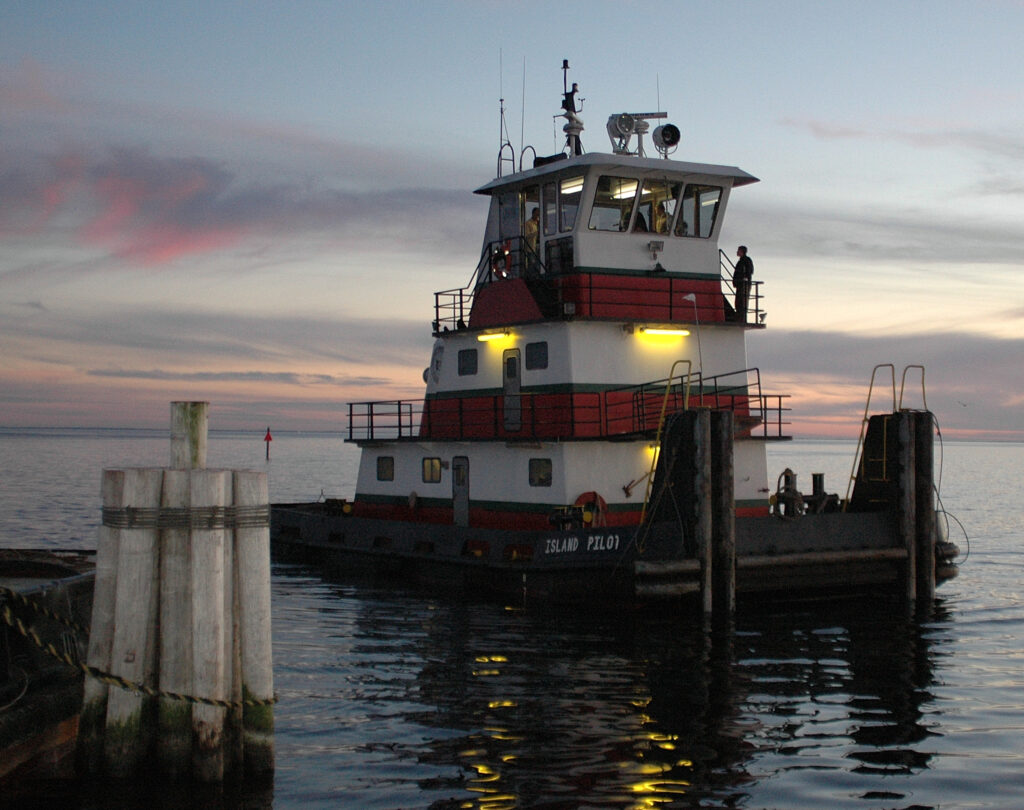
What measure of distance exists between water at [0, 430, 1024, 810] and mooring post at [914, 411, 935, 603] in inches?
26.2

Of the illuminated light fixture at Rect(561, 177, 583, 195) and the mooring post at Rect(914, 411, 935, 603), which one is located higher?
the illuminated light fixture at Rect(561, 177, 583, 195)

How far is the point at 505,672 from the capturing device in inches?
535

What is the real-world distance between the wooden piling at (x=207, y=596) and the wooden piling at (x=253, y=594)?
146 mm

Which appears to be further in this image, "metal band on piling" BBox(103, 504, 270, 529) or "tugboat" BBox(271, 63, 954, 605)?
"tugboat" BBox(271, 63, 954, 605)

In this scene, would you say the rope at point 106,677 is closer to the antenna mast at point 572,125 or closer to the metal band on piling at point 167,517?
the metal band on piling at point 167,517

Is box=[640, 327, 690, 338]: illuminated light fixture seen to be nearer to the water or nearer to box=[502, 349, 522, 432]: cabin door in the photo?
box=[502, 349, 522, 432]: cabin door

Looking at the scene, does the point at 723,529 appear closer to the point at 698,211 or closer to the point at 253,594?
the point at 698,211

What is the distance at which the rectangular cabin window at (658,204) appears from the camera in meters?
20.5

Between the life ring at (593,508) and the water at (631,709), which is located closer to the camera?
the water at (631,709)

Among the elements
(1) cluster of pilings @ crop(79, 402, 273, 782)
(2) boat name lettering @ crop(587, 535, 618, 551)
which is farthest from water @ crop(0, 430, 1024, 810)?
(2) boat name lettering @ crop(587, 535, 618, 551)

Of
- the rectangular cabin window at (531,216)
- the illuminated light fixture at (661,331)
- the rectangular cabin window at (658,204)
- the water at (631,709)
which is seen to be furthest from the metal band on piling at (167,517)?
the rectangular cabin window at (658,204)

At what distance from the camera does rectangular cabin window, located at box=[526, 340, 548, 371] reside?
19.5 metres

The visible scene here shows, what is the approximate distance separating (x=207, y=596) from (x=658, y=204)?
1480cm

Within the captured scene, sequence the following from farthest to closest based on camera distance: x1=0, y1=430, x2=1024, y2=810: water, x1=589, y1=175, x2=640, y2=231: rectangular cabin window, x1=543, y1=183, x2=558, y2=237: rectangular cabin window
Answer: x1=543, y1=183, x2=558, y2=237: rectangular cabin window < x1=589, y1=175, x2=640, y2=231: rectangular cabin window < x1=0, y1=430, x2=1024, y2=810: water
